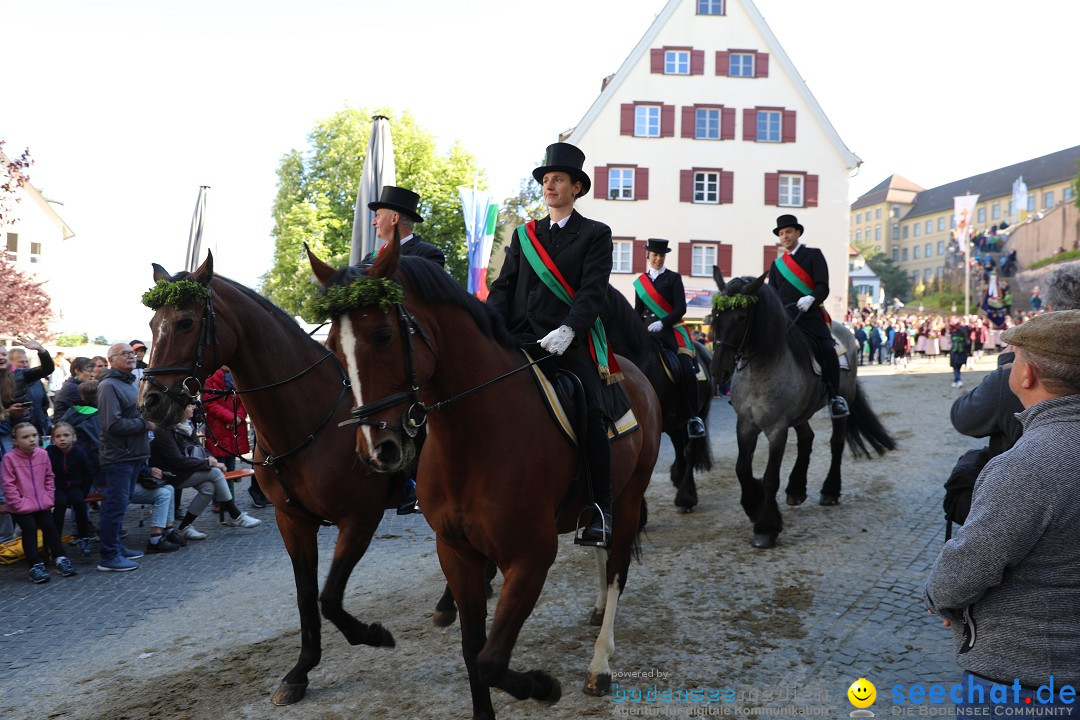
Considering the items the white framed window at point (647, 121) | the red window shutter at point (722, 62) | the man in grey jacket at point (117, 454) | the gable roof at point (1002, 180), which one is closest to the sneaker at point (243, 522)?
the man in grey jacket at point (117, 454)

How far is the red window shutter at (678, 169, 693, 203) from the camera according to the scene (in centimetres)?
3525

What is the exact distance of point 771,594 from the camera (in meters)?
6.05

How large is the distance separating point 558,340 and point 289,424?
6.03 feet

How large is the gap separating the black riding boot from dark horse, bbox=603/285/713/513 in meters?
2.70

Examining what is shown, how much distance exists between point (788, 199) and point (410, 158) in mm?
17684

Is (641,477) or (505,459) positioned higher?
(505,459)

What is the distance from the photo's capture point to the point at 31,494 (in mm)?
7414

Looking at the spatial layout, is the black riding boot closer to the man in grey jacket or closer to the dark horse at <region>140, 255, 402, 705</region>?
the dark horse at <region>140, 255, 402, 705</region>

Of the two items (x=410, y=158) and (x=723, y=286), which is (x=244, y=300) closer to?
(x=723, y=286)

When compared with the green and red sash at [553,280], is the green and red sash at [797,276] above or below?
above

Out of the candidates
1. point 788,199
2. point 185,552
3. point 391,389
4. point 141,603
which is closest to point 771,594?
point 391,389

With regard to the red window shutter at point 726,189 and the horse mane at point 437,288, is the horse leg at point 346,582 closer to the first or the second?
the horse mane at point 437,288

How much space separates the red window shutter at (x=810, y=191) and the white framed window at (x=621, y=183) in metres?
7.78

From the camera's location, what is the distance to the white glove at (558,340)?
3.98 metres
